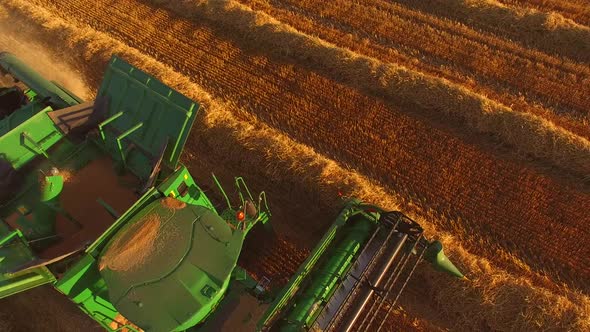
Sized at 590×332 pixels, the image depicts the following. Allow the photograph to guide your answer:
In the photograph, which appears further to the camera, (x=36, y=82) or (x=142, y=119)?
(x=36, y=82)

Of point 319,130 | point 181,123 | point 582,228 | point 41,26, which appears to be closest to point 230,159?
point 319,130

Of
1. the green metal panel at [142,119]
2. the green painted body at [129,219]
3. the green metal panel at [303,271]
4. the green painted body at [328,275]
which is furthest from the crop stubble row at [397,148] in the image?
the green metal panel at [142,119]

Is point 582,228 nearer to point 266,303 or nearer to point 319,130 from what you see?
point 319,130

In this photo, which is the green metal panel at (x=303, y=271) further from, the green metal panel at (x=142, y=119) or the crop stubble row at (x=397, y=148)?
the crop stubble row at (x=397, y=148)

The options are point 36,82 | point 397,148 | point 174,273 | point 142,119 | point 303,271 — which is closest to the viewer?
point 174,273

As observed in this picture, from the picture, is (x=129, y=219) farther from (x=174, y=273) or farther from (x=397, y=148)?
(x=397, y=148)

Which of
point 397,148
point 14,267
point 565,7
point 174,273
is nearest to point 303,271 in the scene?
point 174,273
